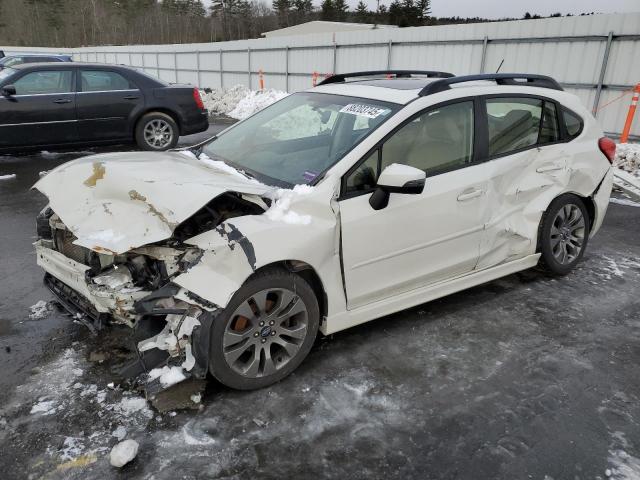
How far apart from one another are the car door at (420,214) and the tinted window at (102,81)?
293 inches

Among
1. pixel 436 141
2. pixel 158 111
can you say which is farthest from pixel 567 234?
pixel 158 111

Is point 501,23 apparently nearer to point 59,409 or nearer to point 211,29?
point 59,409

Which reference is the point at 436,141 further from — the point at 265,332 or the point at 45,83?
the point at 45,83

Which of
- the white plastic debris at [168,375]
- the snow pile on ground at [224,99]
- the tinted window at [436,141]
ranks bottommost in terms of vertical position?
the snow pile on ground at [224,99]

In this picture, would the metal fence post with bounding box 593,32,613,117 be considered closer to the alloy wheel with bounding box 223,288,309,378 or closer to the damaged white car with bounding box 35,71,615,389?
the damaged white car with bounding box 35,71,615,389

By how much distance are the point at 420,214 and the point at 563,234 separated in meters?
1.86

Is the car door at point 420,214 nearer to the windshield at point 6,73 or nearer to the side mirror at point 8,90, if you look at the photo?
the side mirror at point 8,90

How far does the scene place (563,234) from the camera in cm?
440

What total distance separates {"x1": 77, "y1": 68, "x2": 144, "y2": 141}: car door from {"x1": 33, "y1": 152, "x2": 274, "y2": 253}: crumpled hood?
19.6 ft

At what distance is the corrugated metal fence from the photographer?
396 inches

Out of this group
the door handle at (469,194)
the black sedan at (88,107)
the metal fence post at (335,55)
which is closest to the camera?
the door handle at (469,194)

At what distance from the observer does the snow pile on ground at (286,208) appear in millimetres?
2836

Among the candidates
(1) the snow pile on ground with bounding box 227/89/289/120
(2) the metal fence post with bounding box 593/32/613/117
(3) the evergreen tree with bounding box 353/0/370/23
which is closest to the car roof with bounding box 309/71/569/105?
(2) the metal fence post with bounding box 593/32/613/117

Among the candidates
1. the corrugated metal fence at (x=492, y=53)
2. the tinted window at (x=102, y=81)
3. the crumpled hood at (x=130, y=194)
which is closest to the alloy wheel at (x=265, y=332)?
the crumpled hood at (x=130, y=194)
